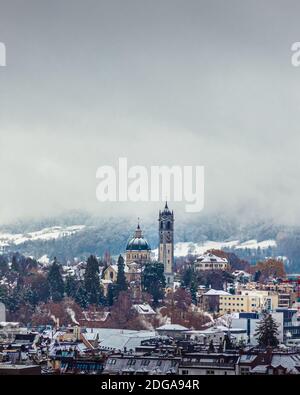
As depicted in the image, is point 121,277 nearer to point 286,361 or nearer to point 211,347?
point 211,347

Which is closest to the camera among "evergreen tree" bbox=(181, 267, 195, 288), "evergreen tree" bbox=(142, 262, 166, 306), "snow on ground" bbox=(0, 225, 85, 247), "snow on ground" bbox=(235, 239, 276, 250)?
"snow on ground" bbox=(0, 225, 85, 247)

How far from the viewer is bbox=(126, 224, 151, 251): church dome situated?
722 inches

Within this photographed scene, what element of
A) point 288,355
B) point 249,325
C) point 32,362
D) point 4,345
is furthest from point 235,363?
point 249,325

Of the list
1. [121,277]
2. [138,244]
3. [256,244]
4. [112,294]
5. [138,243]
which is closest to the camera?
[256,244]

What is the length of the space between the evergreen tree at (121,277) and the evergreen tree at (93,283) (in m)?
0.30

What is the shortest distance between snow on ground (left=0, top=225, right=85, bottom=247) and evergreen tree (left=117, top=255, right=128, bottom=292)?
2588 millimetres

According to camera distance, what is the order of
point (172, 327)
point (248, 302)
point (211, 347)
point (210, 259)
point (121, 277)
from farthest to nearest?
point (121, 277) < point (248, 302) < point (210, 259) < point (172, 327) < point (211, 347)

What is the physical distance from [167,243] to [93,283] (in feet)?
3.63

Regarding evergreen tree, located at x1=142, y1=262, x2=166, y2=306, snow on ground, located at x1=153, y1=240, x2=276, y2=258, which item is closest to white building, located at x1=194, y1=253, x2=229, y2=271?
snow on ground, located at x1=153, y1=240, x2=276, y2=258

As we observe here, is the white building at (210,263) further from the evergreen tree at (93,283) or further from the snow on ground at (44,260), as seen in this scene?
the snow on ground at (44,260)

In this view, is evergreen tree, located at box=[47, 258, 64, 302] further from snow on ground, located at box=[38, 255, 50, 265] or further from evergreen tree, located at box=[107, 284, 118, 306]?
evergreen tree, located at box=[107, 284, 118, 306]

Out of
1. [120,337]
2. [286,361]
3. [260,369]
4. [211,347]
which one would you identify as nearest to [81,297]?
[120,337]

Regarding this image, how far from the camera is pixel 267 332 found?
17172mm
